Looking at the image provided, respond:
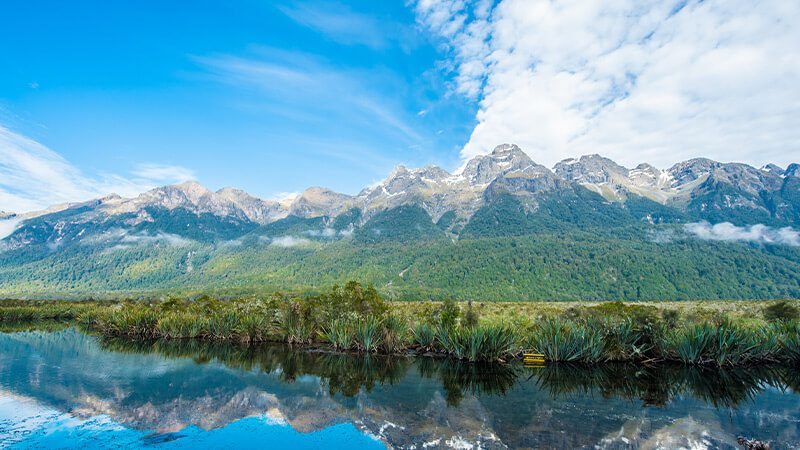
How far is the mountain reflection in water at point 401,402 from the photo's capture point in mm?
10055

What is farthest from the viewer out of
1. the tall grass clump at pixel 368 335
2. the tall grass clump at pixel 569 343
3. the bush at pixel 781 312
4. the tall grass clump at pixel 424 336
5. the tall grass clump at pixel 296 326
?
the bush at pixel 781 312

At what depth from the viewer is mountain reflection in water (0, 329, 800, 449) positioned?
33.0ft

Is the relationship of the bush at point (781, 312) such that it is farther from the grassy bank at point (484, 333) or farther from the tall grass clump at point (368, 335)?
the tall grass clump at point (368, 335)

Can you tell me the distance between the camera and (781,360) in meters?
18.5

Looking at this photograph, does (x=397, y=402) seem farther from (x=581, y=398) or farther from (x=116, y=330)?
(x=116, y=330)

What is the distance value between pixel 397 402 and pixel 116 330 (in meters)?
27.2

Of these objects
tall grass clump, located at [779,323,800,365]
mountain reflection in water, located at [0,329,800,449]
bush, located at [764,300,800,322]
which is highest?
bush, located at [764,300,800,322]

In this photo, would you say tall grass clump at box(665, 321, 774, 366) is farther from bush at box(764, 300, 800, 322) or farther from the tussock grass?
bush at box(764, 300, 800, 322)

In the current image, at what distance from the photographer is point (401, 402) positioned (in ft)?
42.3

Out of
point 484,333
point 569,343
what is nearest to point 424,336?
point 484,333

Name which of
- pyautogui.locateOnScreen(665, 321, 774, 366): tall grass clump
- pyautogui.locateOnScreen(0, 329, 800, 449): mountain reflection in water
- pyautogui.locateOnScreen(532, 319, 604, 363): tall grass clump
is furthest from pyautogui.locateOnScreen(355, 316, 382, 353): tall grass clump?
pyautogui.locateOnScreen(665, 321, 774, 366): tall grass clump

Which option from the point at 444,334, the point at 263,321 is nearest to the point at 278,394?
the point at 444,334

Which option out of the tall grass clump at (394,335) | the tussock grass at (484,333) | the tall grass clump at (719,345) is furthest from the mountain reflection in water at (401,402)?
the tall grass clump at (394,335)

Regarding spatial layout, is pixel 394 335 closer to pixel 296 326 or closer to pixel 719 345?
pixel 296 326
